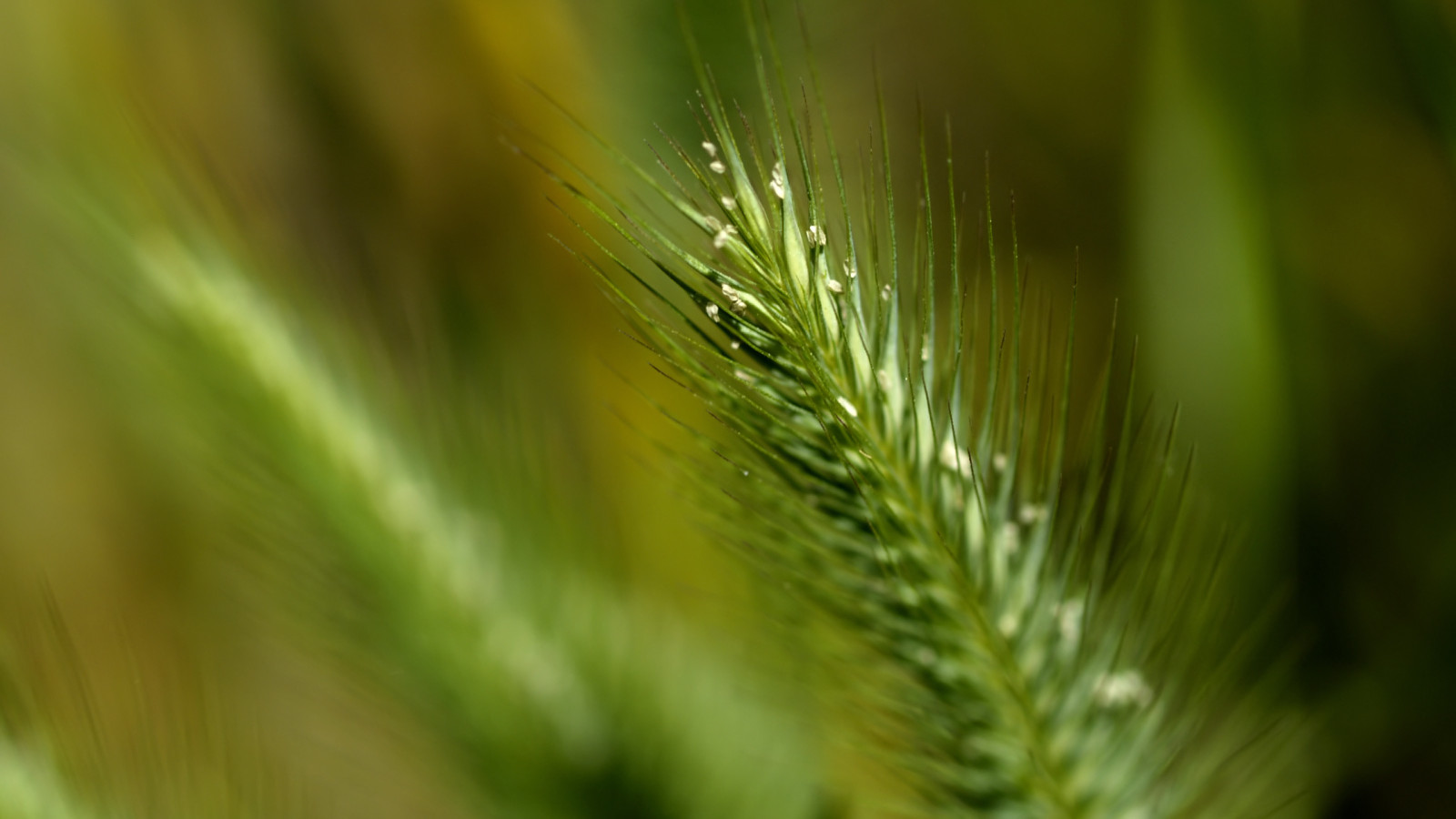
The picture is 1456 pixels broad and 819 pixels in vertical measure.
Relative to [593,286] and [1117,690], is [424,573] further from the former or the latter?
[1117,690]

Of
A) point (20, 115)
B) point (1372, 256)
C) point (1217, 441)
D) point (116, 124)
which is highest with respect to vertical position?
point (20, 115)

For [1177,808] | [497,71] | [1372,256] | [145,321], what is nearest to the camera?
[1177,808]

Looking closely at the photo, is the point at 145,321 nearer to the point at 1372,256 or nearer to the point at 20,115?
the point at 20,115

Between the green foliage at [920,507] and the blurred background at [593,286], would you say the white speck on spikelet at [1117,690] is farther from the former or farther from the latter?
the blurred background at [593,286]

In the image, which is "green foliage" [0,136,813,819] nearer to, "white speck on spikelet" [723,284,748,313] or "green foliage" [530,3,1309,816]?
"green foliage" [530,3,1309,816]

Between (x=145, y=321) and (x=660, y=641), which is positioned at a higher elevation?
(x=145, y=321)

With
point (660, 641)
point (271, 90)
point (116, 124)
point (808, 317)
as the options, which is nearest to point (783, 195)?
point (808, 317)

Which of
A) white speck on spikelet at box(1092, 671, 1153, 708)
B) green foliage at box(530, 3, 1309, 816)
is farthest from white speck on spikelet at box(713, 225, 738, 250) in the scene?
white speck on spikelet at box(1092, 671, 1153, 708)

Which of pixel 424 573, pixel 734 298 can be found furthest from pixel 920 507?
pixel 424 573

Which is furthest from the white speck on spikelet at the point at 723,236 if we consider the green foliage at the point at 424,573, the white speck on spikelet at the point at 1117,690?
the green foliage at the point at 424,573
